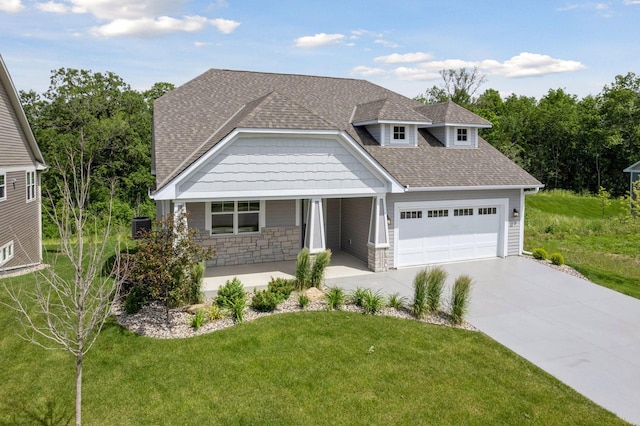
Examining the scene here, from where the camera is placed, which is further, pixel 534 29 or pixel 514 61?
pixel 514 61

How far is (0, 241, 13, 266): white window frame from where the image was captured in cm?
1614

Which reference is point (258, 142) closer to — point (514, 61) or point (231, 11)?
point (231, 11)

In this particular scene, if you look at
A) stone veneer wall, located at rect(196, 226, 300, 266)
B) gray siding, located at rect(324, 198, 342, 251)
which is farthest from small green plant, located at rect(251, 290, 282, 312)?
gray siding, located at rect(324, 198, 342, 251)

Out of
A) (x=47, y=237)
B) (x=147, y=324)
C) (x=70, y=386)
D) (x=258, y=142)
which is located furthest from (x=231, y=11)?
(x=47, y=237)

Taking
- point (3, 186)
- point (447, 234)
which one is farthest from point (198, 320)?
point (3, 186)

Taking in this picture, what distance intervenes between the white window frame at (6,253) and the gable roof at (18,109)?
4358 millimetres

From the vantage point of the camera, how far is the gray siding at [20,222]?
1649cm

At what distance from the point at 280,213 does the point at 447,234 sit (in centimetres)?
620

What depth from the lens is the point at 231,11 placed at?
56.8 ft

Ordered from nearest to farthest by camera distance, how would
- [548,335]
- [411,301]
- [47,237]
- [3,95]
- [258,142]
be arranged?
[548,335], [411,301], [258,142], [3,95], [47,237]

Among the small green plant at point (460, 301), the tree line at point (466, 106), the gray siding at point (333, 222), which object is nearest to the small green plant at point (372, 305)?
the small green plant at point (460, 301)

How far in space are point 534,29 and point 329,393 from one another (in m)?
21.1

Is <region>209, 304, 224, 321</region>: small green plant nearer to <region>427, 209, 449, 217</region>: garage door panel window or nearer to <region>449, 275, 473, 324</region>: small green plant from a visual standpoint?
<region>449, 275, 473, 324</region>: small green plant

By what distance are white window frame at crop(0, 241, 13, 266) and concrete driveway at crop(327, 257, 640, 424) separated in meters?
11.3
